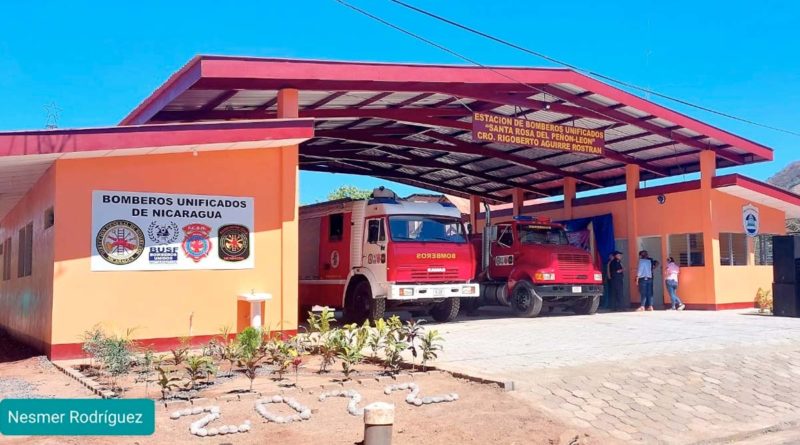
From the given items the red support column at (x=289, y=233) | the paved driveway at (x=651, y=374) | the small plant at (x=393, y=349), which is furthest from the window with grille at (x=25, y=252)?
the paved driveway at (x=651, y=374)

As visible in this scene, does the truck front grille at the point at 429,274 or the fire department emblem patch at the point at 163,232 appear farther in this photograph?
the truck front grille at the point at 429,274

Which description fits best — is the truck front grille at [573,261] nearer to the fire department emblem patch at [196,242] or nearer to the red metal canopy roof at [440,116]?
the red metal canopy roof at [440,116]

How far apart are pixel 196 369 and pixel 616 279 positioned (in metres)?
15.1

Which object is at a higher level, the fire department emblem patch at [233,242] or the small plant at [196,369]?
the fire department emblem patch at [233,242]

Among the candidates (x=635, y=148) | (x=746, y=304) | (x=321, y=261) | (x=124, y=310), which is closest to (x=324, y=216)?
(x=321, y=261)

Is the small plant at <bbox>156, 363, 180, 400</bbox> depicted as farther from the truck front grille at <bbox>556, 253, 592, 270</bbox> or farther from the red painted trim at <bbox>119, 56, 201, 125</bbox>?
the truck front grille at <bbox>556, 253, 592, 270</bbox>

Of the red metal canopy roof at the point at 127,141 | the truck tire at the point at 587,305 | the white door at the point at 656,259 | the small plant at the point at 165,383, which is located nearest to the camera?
the small plant at the point at 165,383

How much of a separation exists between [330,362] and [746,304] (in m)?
15.0

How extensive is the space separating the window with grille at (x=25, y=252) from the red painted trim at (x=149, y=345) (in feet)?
10.6

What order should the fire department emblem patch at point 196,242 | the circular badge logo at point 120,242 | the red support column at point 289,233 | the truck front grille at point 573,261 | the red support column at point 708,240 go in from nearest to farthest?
the circular badge logo at point 120,242 → the fire department emblem patch at point 196,242 → the red support column at point 289,233 → the truck front grille at point 573,261 → the red support column at point 708,240

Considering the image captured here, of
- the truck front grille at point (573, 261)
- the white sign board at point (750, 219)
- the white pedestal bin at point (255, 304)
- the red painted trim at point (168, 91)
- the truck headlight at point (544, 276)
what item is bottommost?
the white pedestal bin at point (255, 304)

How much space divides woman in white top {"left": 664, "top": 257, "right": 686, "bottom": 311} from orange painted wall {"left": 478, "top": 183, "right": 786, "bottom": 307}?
408mm

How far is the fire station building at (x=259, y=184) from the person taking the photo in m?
10.6

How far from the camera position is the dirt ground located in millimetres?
6383
